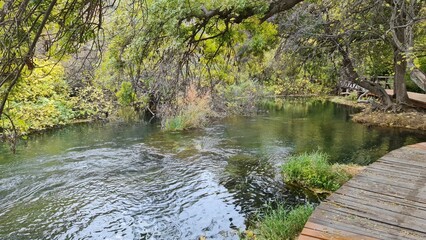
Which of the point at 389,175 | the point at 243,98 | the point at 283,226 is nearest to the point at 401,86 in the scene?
the point at 243,98

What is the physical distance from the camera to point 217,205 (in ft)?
22.4

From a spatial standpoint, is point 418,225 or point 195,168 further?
point 195,168

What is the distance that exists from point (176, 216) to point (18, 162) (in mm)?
5934

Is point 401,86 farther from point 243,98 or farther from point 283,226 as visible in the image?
point 283,226

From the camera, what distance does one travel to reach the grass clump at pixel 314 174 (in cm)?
739

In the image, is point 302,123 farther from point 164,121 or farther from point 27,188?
point 27,188

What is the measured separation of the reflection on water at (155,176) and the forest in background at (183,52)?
1268 mm

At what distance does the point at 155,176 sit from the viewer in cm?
860

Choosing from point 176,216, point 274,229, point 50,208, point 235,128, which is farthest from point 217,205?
point 235,128

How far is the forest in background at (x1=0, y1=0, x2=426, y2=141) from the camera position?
97.0 inches

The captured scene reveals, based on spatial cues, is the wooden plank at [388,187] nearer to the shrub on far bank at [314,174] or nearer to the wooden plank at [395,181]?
the wooden plank at [395,181]

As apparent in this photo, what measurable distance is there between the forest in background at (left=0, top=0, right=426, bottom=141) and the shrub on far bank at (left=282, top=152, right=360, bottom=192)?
2598mm

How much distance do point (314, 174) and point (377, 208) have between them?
3878mm

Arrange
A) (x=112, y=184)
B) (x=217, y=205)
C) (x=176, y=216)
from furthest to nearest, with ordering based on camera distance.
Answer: (x=112, y=184) < (x=217, y=205) < (x=176, y=216)
